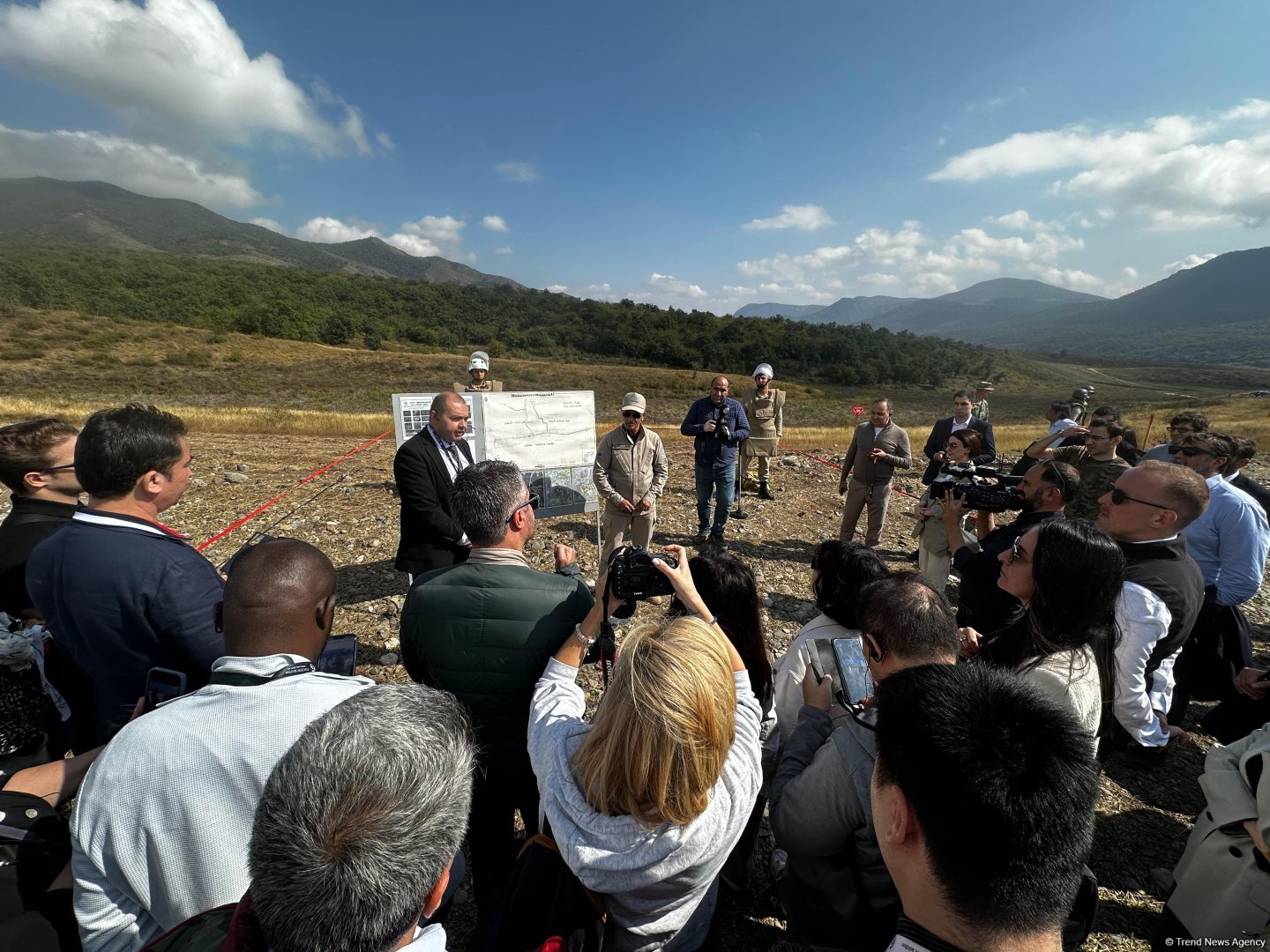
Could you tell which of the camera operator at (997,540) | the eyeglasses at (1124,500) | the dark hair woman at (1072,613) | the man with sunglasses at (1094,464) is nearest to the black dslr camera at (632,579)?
the dark hair woman at (1072,613)

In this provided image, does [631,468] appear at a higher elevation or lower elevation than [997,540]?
higher

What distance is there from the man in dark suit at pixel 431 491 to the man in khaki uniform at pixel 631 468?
164 centimetres

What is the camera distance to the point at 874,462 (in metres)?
6.07

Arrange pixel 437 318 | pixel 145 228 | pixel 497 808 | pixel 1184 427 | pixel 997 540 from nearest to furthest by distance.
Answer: pixel 497 808
pixel 997 540
pixel 1184 427
pixel 437 318
pixel 145 228

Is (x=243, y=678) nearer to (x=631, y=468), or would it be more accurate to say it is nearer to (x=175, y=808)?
(x=175, y=808)

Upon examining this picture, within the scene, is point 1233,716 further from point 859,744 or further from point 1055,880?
point 1055,880

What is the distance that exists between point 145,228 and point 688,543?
232 metres

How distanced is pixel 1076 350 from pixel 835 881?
24102 centimetres

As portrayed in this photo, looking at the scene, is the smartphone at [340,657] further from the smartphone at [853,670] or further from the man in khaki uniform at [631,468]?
the man in khaki uniform at [631,468]

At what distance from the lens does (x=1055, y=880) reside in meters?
0.94

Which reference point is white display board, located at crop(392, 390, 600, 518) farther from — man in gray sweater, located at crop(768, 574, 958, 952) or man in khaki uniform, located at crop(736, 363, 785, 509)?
man in gray sweater, located at crop(768, 574, 958, 952)

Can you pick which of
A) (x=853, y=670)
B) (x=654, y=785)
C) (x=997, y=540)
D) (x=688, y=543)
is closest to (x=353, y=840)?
(x=654, y=785)

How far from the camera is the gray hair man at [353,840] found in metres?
0.81

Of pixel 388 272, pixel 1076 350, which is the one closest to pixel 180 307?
pixel 388 272
